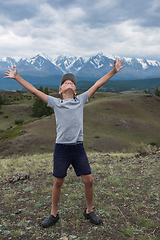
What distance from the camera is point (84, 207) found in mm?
A: 4707

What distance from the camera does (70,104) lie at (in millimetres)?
3650

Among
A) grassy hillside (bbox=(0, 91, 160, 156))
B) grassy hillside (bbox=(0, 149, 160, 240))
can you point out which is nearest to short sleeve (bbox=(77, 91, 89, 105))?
grassy hillside (bbox=(0, 149, 160, 240))

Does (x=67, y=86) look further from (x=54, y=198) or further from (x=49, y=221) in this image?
(x=49, y=221)

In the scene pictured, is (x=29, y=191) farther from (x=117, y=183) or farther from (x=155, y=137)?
(x=155, y=137)

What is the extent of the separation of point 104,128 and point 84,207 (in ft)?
109

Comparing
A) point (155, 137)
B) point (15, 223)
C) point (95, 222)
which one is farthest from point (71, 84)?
point (155, 137)

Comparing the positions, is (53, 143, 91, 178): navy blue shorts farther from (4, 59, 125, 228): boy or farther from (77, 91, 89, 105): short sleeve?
(77, 91, 89, 105): short sleeve

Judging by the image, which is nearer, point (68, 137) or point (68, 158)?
point (68, 137)

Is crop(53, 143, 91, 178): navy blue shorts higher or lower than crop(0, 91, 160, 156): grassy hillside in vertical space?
higher

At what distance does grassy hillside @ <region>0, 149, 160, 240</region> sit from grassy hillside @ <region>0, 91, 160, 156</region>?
780 centimetres

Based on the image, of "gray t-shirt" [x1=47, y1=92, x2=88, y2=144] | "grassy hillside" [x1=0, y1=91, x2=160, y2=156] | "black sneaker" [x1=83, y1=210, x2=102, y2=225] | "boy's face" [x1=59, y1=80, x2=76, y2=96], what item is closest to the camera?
"gray t-shirt" [x1=47, y1=92, x2=88, y2=144]

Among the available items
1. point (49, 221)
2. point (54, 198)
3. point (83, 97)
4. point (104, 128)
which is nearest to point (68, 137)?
point (83, 97)

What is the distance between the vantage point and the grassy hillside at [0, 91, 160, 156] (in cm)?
2754

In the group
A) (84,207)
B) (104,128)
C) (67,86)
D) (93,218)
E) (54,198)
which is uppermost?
(67,86)
